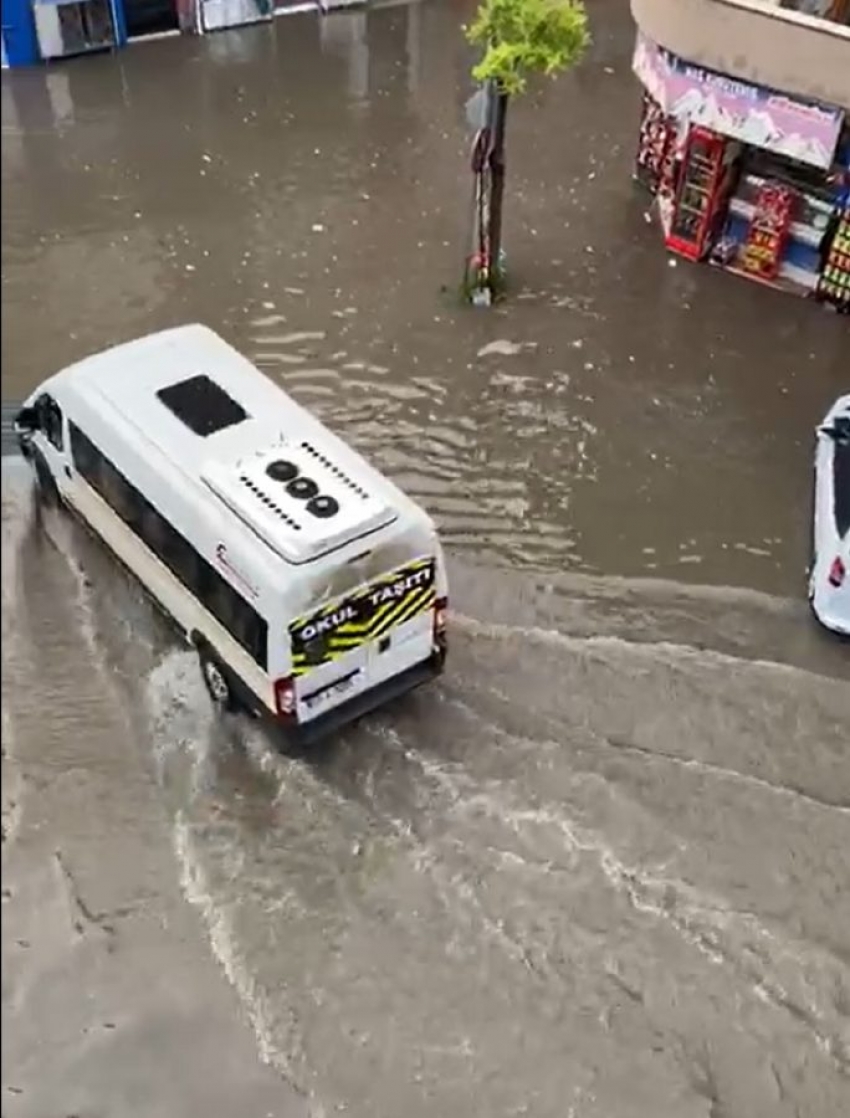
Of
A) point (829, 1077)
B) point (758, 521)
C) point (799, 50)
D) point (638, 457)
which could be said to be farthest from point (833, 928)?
point (799, 50)

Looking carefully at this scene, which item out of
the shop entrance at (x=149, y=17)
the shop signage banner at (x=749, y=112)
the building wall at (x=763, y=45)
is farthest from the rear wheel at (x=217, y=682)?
the shop entrance at (x=149, y=17)

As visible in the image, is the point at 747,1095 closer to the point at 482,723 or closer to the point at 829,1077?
the point at 829,1077

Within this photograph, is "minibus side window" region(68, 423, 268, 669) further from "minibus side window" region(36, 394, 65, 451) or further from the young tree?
the young tree

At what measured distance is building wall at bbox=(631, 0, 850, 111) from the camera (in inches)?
508

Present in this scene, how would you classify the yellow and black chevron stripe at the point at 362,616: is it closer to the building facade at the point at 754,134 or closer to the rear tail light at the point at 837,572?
the rear tail light at the point at 837,572

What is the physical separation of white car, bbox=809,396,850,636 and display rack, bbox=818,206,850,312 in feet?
7.64

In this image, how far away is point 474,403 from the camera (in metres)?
13.2

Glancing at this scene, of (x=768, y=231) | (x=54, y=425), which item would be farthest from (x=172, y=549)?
(x=768, y=231)

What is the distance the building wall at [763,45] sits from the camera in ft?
42.3

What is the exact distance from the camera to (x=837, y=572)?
10.7 metres

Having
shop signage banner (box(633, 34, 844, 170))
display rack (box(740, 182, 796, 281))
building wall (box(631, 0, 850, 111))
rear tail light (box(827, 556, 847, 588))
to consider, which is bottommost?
rear tail light (box(827, 556, 847, 588))

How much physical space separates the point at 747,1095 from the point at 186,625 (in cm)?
496

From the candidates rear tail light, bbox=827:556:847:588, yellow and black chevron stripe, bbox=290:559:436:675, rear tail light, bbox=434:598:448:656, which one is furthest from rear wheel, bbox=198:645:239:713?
rear tail light, bbox=827:556:847:588

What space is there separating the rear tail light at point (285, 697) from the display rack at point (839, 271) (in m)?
8.21
